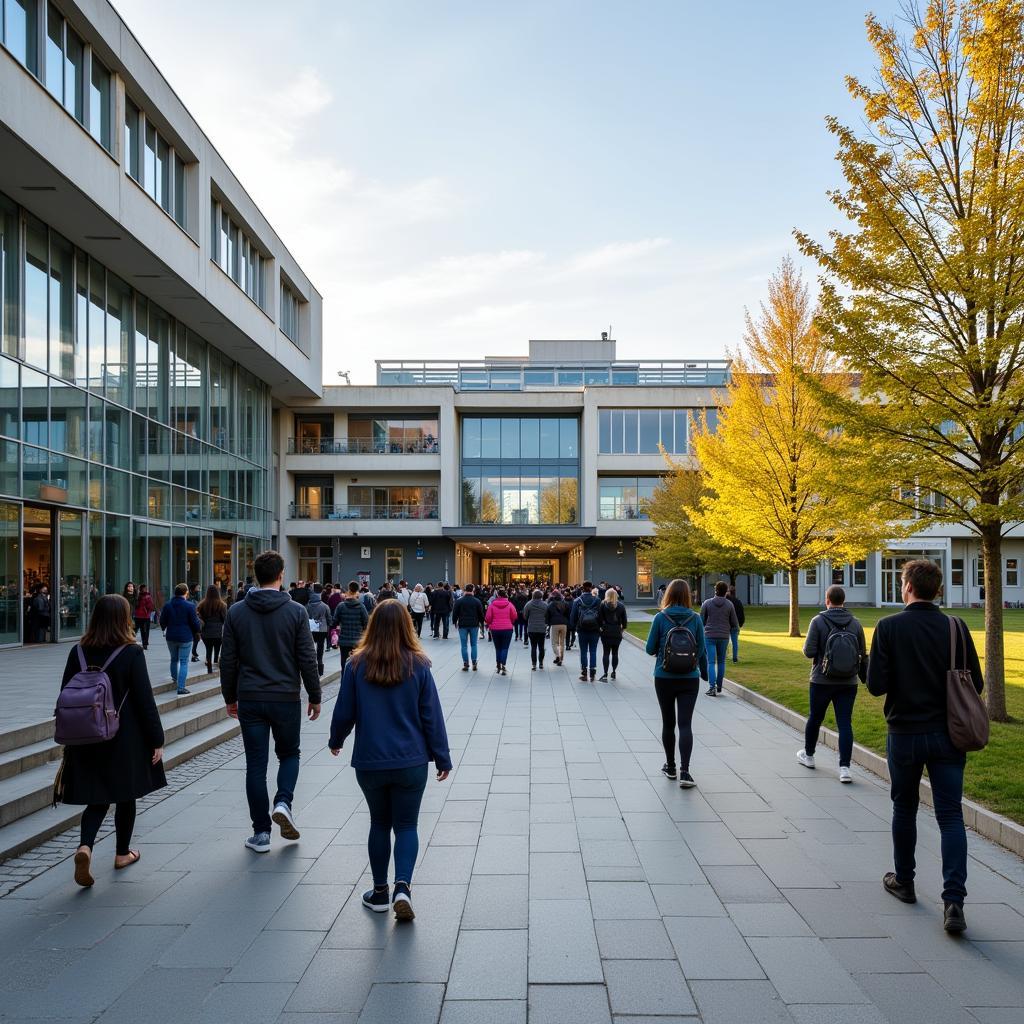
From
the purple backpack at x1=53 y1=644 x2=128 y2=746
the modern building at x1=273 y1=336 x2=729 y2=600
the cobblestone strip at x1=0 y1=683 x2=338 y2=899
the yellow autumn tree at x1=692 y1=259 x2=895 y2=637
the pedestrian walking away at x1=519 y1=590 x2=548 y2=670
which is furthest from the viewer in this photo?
the modern building at x1=273 y1=336 x2=729 y2=600

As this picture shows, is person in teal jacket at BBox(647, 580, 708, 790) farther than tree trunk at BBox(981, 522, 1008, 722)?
No

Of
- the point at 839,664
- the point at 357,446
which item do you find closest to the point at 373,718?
the point at 839,664

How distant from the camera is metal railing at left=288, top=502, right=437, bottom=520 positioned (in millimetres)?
48688

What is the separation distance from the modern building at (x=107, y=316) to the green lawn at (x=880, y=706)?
1566 cm

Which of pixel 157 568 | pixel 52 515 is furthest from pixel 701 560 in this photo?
pixel 52 515

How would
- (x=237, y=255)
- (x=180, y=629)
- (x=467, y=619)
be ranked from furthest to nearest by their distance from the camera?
(x=237, y=255) < (x=467, y=619) < (x=180, y=629)

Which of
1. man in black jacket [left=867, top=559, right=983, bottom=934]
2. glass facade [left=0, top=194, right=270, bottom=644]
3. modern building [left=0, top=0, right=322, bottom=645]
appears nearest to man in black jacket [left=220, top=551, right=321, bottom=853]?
man in black jacket [left=867, top=559, right=983, bottom=934]

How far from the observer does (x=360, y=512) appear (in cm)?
4888

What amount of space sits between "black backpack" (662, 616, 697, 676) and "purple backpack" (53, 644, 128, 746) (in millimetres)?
4727

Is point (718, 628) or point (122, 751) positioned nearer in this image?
point (122, 751)

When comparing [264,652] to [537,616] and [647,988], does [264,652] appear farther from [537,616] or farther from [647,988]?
[537,616]

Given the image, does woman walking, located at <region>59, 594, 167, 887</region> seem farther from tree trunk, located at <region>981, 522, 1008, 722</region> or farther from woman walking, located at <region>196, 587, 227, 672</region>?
tree trunk, located at <region>981, 522, 1008, 722</region>

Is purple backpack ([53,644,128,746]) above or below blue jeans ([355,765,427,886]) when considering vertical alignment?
above

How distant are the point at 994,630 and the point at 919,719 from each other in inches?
278
